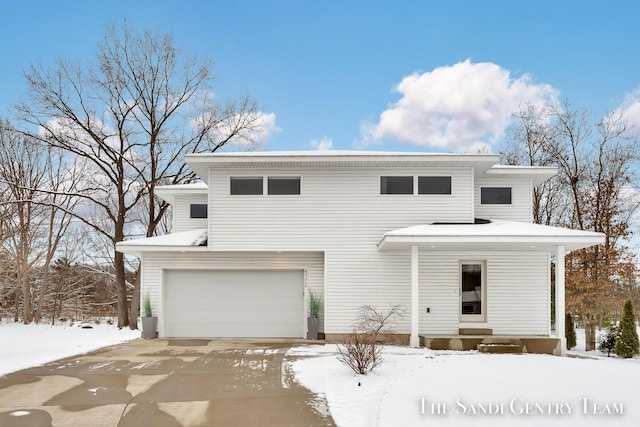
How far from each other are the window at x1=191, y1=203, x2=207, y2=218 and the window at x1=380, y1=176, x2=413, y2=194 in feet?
19.8

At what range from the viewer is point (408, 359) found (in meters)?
10.7

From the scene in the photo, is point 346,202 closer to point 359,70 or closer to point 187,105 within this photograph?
point 359,70

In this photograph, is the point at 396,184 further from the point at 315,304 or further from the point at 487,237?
the point at 315,304

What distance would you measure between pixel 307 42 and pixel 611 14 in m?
10.4

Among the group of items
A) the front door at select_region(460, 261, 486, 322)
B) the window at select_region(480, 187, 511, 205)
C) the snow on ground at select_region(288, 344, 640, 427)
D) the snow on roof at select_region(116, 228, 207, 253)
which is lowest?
the snow on ground at select_region(288, 344, 640, 427)

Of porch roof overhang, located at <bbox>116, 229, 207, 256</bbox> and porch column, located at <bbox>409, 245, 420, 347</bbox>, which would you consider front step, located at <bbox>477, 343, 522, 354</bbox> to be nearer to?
porch column, located at <bbox>409, 245, 420, 347</bbox>

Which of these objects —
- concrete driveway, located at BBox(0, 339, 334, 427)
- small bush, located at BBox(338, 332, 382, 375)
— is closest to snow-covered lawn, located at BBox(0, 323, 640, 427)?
small bush, located at BBox(338, 332, 382, 375)

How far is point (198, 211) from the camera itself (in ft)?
55.1

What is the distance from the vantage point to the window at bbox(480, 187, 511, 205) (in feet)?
50.4

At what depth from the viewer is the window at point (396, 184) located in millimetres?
14312

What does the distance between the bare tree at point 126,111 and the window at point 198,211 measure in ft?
14.3

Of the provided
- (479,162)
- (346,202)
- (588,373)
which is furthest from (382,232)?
(588,373)

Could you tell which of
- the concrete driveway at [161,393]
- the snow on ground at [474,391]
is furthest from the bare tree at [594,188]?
the concrete driveway at [161,393]

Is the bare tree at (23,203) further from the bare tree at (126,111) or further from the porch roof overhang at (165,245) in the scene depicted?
the porch roof overhang at (165,245)
